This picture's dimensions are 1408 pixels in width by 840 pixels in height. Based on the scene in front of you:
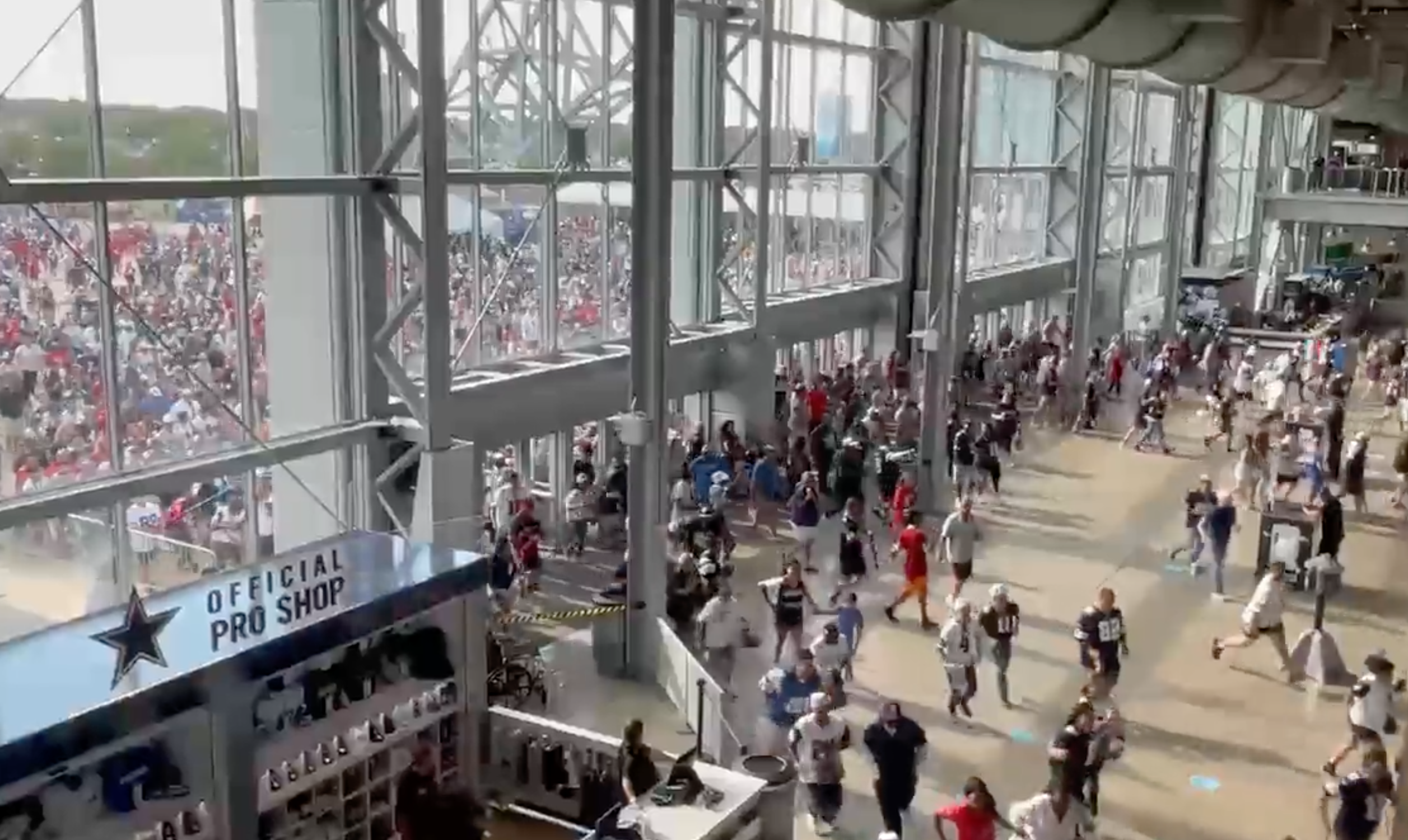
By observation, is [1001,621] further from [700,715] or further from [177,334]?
[177,334]

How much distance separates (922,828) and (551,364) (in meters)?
8.09

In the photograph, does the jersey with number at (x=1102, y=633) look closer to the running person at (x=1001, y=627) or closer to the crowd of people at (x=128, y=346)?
the running person at (x=1001, y=627)

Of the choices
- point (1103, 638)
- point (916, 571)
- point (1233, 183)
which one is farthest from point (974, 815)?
point (1233, 183)

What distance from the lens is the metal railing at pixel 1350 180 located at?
39.5 meters

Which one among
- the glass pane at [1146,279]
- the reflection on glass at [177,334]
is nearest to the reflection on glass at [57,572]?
the reflection on glass at [177,334]

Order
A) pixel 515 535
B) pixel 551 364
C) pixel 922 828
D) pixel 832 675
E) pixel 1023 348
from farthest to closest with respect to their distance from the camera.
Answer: pixel 1023 348
pixel 551 364
pixel 515 535
pixel 832 675
pixel 922 828

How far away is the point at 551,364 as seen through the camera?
16219 millimetres

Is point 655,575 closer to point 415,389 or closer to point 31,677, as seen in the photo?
point 415,389

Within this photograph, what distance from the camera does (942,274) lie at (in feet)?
63.9

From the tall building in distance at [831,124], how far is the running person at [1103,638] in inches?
521

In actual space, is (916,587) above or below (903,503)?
below

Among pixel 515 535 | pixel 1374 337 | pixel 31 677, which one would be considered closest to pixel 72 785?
pixel 31 677

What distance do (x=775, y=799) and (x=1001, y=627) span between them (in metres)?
3.72

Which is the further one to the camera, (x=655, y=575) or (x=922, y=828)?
(x=655, y=575)
